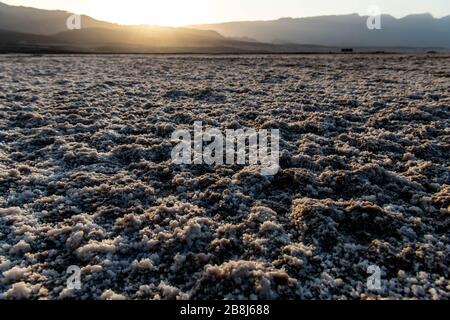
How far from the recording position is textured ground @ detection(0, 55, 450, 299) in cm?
655

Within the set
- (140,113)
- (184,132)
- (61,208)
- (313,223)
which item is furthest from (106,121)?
(313,223)

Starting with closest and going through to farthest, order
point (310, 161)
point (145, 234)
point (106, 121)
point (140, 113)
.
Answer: point (145, 234) → point (310, 161) → point (106, 121) → point (140, 113)

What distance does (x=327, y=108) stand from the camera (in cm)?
1753

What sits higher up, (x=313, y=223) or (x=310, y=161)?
(x=310, y=161)

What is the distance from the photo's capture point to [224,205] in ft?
29.4

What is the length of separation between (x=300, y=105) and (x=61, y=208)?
12.6m

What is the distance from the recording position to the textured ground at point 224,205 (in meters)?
6.55

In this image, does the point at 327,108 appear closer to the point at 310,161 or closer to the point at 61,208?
the point at 310,161
